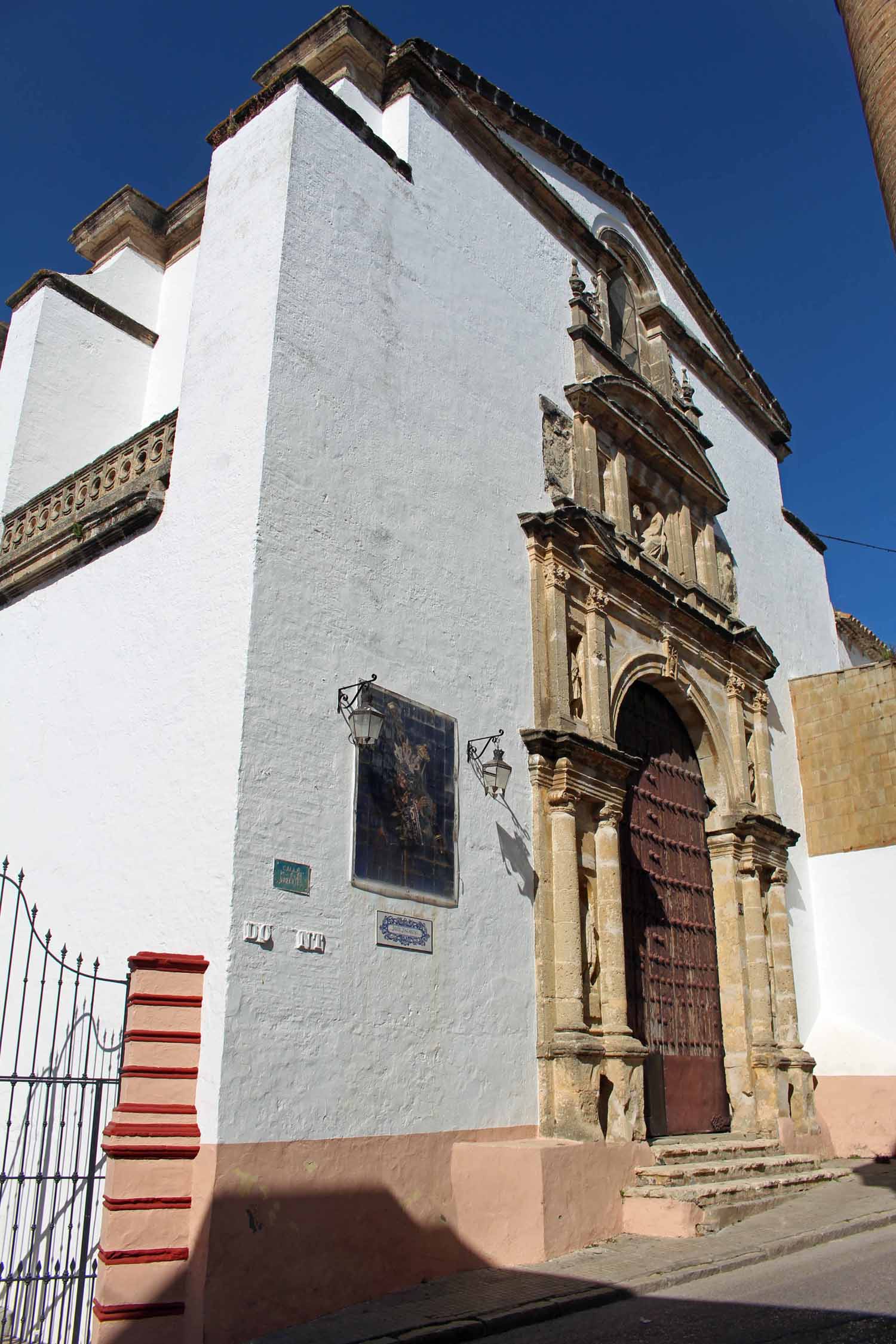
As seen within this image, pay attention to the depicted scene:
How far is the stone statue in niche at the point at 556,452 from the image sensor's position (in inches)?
380

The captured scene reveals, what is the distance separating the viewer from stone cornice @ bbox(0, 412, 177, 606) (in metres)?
7.64

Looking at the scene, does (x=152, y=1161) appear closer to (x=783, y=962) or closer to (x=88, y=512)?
(x=88, y=512)

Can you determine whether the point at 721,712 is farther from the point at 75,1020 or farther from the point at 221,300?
the point at 75,1020

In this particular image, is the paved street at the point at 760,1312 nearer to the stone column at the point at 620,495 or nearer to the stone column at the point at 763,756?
the stone column at the point at 763,756

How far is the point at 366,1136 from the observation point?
20.1ft

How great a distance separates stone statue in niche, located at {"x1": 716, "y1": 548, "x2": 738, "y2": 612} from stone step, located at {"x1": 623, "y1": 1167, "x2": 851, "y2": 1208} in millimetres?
5784

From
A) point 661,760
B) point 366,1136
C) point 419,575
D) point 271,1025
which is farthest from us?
point 661,760

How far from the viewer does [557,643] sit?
890 cm

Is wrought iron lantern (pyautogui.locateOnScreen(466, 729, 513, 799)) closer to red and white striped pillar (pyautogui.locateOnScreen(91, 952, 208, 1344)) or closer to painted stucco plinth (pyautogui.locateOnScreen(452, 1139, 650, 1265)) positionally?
painted stucco plinth (pyautogui.locateOnScreen(452, 1139, 650, 1265))

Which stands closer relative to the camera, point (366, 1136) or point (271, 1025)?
point (271, 1025)

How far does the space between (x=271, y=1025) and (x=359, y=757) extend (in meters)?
1.69

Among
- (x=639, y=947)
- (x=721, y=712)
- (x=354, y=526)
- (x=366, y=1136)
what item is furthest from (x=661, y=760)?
(x=366, y=1136)

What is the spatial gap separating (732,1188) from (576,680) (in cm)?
393

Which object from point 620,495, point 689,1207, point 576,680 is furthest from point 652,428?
point 689,1207
